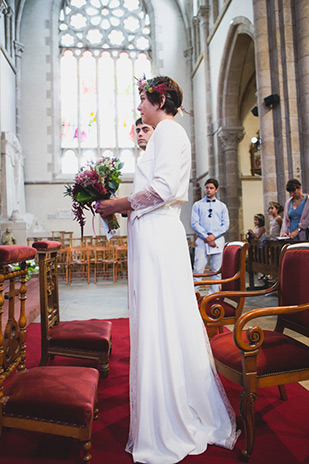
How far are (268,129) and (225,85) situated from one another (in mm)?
4336

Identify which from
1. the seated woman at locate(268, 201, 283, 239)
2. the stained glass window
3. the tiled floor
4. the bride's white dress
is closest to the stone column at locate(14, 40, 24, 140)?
the stained glass window

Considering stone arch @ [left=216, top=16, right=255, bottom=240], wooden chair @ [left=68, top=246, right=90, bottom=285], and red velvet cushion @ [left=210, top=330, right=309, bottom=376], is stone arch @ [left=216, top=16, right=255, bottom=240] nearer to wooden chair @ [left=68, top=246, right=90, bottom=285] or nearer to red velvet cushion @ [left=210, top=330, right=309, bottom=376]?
wooden chair @ [left=68, top=246, right=90, bottom=285]

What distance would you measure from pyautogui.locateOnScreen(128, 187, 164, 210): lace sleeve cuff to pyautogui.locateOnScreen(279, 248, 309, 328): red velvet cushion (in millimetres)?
865

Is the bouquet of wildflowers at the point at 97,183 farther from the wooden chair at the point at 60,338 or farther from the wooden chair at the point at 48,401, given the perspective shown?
the wooden chair at the point at 60,338

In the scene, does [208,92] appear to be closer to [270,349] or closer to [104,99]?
[104,99]

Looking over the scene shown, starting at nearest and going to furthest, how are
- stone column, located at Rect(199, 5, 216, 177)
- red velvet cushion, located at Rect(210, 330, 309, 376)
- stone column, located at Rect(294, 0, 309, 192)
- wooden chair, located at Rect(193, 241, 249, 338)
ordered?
1. red velvet cushion, located at Rect(210, 330, 309, 376)
2. wooden chair, located at Rect(193, 241, 249, 338)
3. stone column, located at Rect(294, 0, 309, 192)
4. stone column, located at Rect(199, 5, 216, 177)

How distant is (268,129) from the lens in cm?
655

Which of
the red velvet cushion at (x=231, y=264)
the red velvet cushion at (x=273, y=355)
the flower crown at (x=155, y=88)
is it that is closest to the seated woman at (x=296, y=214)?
the red velvet cushion at (x=231, y=264)

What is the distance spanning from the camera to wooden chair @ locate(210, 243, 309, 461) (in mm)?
1458

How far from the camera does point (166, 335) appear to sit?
1.45m

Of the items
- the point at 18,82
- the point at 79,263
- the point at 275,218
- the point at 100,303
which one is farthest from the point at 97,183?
the point at 18,82

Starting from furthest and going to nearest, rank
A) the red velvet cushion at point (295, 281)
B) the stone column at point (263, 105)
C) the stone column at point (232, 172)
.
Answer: the stone column at point (232, 172) < the stone column at point (263, 105) < the red velvet cushion at point (295, 281)

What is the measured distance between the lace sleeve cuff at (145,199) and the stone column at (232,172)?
9.17m

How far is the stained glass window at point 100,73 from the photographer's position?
13688 mm
